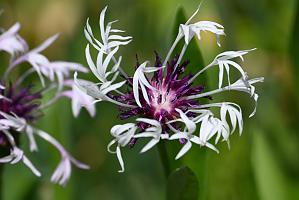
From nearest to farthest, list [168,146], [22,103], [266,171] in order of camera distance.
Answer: [168,146]
[22,103]
[266,171]

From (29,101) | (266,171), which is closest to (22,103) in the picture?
(29,101)

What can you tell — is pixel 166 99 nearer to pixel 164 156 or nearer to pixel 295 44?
pixel 164 156

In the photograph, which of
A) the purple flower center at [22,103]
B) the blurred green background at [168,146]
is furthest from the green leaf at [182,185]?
the purple flower center at [22,103]

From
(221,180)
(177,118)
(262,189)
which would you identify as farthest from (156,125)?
(262,189)

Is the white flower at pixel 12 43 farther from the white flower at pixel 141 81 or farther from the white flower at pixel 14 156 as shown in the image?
the white flower at pixel 141 81

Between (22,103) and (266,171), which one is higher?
(22,103)

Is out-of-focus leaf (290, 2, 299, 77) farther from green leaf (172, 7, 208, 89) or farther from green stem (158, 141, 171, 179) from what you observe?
green stem (158, 141, 171, 179)
